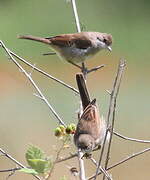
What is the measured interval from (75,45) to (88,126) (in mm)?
1783

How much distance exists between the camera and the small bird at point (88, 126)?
4.36 metres

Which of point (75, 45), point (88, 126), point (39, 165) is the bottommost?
point (88, 126)

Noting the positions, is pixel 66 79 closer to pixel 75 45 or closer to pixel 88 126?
pixel 75 45

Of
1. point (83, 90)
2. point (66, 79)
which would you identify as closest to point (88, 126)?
point (83, 90)

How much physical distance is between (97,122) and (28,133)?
756 centimetres

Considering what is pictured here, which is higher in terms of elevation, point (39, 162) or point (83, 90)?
point (39, 162)

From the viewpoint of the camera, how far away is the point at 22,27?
705 inches

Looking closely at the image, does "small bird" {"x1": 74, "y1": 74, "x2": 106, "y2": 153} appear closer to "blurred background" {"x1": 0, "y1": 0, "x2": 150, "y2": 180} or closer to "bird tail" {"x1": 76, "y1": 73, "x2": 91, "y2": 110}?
"bird tail" {"x1": 76, "y1": 73, "x2": 91, "y2": 110}

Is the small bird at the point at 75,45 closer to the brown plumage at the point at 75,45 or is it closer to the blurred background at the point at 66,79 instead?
the brown plumage at the point at 75,45

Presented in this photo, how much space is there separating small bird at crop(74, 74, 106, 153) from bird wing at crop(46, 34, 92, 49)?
5.42 feet

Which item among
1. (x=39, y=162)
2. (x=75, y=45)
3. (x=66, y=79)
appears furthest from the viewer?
(x=66, y=79)

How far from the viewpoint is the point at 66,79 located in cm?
1510

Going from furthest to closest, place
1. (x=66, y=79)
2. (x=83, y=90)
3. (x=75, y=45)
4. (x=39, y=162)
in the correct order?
(x=66, y=79) → (x=75, y=45) → (x=83, y=90) → (x=39, y=162)

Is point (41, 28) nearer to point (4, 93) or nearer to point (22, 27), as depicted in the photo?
point (22, 27)
